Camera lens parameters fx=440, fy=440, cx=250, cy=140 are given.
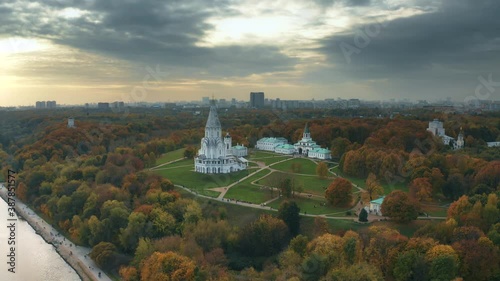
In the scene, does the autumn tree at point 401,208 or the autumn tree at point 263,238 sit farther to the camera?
the autumn tree at point 401,208

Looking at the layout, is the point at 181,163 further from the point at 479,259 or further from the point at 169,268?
the point at 479,259

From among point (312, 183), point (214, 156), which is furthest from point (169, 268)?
point (214, 156)

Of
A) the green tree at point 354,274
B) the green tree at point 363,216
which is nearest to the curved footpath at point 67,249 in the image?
the green tree at point 354,274

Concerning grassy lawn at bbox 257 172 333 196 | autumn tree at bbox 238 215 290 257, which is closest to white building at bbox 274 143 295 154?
grassy lawn at bbox 257 172 333 196

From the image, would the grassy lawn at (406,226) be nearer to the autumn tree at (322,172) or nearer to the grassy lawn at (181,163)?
the autumn tree at (322,172)

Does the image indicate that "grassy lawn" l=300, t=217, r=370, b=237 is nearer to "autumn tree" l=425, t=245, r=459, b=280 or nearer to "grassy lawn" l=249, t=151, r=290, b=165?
"autumn tree" l=425, t=245, r=459, b=280

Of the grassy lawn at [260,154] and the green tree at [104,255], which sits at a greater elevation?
the grassy lawn at [260,154]
